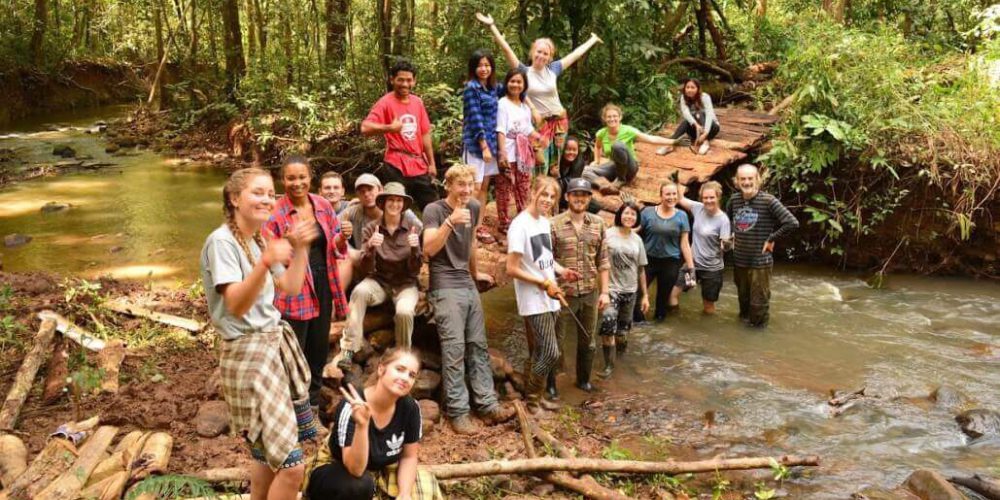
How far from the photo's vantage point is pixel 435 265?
5676mm

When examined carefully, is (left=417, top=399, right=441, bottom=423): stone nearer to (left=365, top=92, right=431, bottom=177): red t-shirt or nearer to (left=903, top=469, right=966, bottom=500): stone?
(left=365, top=92, right=431, bottom=177): red t-shirt

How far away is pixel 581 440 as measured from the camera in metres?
5.60

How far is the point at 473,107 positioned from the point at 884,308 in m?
5.65

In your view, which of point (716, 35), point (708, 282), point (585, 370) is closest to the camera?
point (585, 370)

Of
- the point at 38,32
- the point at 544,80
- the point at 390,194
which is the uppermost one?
the point at 38,32

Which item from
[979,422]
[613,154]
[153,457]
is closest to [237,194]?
[153,457]

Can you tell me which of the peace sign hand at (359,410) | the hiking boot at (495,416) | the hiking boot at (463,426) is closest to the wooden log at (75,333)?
the hiking boot at (463,426)

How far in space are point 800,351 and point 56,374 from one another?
6.75 metres

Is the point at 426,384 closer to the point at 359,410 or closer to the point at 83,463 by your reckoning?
the point at 83,463

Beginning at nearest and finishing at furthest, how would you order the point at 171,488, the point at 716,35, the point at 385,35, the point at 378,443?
1. the point at 378,443
2. the point at 171,488
3. the point at 716,35
4. the point at 385,35

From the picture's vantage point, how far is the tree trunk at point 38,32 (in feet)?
75.3

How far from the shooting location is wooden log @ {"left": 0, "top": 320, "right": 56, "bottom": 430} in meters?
4.81

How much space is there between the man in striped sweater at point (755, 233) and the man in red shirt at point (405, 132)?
337 centimetres

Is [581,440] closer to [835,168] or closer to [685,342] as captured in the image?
[685,342]
